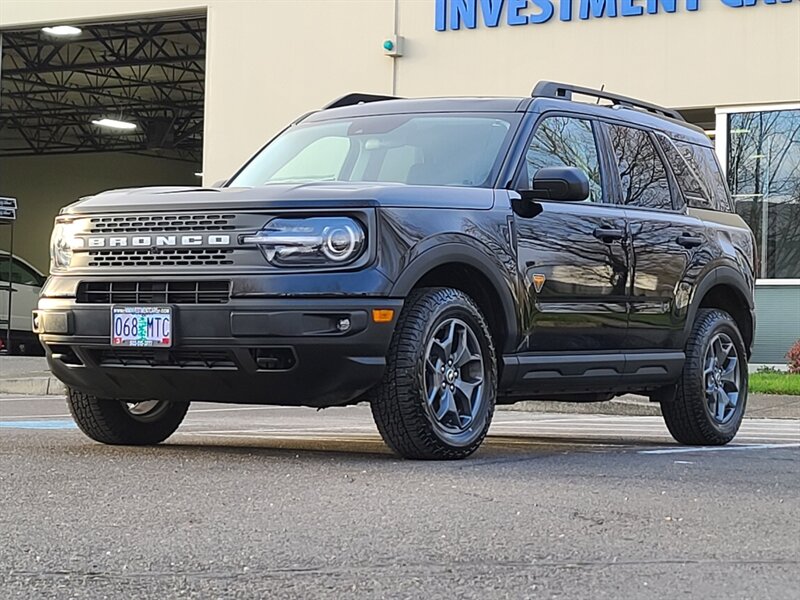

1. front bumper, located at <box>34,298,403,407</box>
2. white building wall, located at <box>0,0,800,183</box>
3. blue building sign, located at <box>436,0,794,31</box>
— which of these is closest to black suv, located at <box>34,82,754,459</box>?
front bumper, located at <box>34,298,403,407</box>

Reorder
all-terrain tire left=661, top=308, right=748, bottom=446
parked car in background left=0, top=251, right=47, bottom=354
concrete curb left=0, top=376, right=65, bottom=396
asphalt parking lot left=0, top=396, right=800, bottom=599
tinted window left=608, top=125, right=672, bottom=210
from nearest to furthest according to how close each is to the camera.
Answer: asphalt parking lot left=0, top=396, right=800, bottom=599 < tinted window left=608, top=125, right=672, bottom=210 < all-terrain tire left=661, top=308, right=748, bottom=446 < concrete curb left=0, top=376, right=65, bottom=396 < parked car in background left=0, top=251, right=47, bottom=354

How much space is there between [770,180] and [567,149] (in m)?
11.2

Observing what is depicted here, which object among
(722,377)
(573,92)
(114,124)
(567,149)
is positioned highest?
(114,124)

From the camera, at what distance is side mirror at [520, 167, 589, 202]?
6.86 m

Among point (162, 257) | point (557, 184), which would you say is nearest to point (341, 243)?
point (162, 257)

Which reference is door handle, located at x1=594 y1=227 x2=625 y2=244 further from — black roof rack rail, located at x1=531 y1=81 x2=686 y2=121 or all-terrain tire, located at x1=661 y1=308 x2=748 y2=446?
all-terrain tire, located at x1=661 y1=308 x2=748 y2=446

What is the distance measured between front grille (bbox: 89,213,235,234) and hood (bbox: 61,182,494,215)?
0.12ft

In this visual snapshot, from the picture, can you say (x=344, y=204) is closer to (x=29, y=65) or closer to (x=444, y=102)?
(x=444, y=102)

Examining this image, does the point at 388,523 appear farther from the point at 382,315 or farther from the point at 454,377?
the point at 454,377

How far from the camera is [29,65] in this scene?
34812 mm

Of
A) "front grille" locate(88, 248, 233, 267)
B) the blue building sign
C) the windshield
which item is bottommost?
"front grille" locate(88, 248, 233, 267)

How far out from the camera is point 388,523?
15.1ft

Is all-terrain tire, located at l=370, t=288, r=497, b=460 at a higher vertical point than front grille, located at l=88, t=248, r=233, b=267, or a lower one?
lower

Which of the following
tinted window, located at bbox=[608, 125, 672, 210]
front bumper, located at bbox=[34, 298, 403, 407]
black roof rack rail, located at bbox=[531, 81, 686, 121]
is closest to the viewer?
front bumper, located at bbox=[34, 298, 403, 407]
